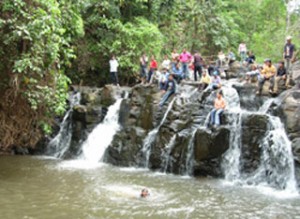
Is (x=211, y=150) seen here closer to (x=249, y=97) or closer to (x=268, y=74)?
(x=249, y=97)

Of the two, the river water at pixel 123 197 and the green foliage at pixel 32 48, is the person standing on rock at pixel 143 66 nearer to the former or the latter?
the green foliage at pixel 32 48

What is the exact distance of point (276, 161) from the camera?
39.5 feet

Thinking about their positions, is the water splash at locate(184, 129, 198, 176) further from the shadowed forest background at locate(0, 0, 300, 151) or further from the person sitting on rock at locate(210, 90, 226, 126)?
the shadowed forest background at locate(0, 0, 300, 151)

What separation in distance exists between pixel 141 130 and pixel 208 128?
9.63 feet

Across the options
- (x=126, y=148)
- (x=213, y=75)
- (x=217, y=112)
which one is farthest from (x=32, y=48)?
(x=213, y=75)

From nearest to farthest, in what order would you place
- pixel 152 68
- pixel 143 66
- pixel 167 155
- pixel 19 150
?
pixel 167 155
pixel 19 150
pixel 152 68
pixel 143 66

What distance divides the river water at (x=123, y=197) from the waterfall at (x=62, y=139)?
3.33 meters

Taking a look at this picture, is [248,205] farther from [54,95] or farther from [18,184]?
[54,95]

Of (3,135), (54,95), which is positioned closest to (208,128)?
(54,95)

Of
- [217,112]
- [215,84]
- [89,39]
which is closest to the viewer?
[217,112]

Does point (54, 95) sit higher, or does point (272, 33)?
point (272, 33)

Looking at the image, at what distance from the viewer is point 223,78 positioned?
67.2ft

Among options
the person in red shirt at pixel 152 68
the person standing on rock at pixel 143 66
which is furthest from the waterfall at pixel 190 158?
the person standing on rock at pixel 143 66

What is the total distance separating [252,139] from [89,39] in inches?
467
